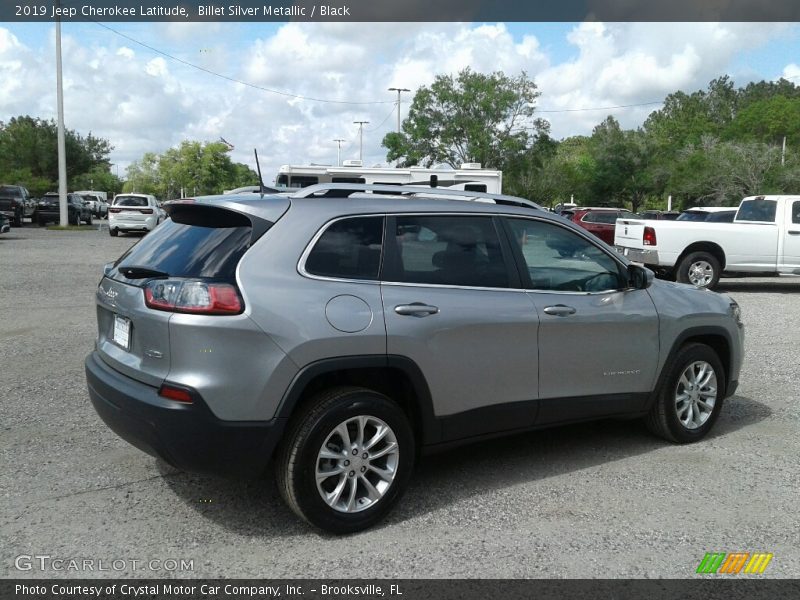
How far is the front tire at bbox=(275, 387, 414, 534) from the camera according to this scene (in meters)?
3.78

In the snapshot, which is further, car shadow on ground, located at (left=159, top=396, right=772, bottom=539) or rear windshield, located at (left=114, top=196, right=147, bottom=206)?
rear windshield, located at (left=114, top=196, right=147, bottom=206)

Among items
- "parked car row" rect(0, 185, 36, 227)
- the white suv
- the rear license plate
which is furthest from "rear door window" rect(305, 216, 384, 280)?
"parked car row" rect(0, 185, 36, 227)

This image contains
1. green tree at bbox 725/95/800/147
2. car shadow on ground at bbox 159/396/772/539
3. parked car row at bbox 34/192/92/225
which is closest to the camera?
car shadow on ground at bbox 159/396/772/539

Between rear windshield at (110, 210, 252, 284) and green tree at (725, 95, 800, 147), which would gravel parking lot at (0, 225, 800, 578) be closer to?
rear windshield at (110, 210, 252, 284)

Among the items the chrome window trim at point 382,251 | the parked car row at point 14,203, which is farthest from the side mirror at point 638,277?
the parked car row at point 14,203

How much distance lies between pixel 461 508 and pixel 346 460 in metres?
0.80

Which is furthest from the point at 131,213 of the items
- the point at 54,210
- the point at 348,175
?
the point at 348,175

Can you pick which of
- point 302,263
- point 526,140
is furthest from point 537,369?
point 526,140

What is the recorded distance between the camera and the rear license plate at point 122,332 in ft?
13.1

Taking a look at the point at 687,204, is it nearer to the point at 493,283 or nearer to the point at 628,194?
the point at 628,194

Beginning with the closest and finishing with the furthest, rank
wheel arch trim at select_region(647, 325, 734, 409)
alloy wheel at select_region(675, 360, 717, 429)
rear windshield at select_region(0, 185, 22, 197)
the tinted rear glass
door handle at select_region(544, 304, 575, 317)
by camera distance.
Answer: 1. door handle at select_region(544, 304, 575, 317)
2. wheel arch trim at select_region(647, 325, 734, 409)
3. alloy wheel at select_region(675, 360, 717, 429)
4. the tinted rear glass
5. rear windshield at select_region(0, 185, 22, 197)

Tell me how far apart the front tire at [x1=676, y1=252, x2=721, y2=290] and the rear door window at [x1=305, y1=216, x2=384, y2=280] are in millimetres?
11846

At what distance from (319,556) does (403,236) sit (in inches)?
68.6

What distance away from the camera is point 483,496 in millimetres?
4473
